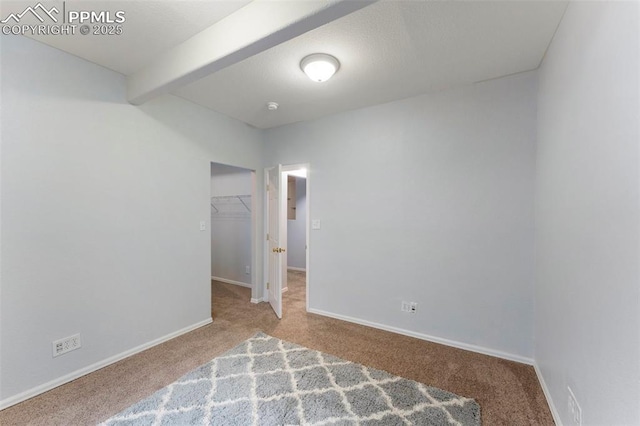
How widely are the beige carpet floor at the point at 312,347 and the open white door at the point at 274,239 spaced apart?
0.96ft

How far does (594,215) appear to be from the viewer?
1.23 meters

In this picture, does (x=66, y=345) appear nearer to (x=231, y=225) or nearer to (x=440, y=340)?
(x=231, y=225)

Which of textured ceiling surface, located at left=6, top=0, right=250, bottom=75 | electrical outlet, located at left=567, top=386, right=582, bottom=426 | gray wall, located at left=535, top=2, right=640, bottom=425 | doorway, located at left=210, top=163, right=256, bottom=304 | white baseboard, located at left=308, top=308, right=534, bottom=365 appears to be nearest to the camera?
gray wall, located at left=535, top=2, right=640, bottom=425

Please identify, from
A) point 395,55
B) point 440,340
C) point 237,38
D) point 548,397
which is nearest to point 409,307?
point 440,340

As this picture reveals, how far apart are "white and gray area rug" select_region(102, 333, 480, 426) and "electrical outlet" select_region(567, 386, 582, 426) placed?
495 mm

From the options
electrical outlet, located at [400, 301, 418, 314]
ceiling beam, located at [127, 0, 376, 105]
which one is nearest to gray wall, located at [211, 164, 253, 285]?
ceiling beam, located at [127, 0, 376, 105]

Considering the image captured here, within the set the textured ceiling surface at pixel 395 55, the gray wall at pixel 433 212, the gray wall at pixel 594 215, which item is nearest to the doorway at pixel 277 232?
the gray wall at pixel 433 212

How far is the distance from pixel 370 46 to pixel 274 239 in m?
2.53

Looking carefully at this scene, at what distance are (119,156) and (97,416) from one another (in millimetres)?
1982

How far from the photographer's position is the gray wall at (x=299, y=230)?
6.27 metres

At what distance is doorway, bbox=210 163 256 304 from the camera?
4.74m

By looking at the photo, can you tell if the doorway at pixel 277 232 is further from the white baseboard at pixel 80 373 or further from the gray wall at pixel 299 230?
the gray wall at pixel 299 230

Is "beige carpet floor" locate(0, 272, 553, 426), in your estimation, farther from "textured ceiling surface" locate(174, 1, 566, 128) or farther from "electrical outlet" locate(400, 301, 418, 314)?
"textured ceiling surface" locate(174, 1, 566, 128)

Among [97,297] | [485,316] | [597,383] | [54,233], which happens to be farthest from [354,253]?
[54,233]
